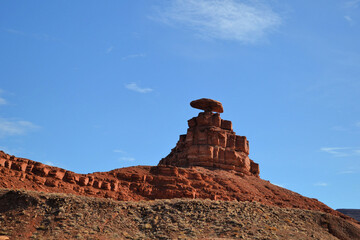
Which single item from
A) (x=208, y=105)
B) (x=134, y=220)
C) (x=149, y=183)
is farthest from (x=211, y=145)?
(x=134, y=220)

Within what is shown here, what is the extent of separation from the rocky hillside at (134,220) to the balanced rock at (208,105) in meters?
25.9

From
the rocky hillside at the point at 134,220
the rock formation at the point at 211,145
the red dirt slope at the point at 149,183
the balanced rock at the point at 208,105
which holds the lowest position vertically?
the rocky hillside at the point at 134,220

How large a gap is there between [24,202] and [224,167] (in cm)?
3079

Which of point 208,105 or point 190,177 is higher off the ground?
point 208,105

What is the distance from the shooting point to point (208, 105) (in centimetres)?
6612

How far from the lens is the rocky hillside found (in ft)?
108

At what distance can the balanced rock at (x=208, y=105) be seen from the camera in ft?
217

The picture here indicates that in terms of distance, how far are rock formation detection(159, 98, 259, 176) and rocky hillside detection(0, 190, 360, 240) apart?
2002cm

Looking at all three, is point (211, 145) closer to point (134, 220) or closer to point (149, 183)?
point (149, 183)

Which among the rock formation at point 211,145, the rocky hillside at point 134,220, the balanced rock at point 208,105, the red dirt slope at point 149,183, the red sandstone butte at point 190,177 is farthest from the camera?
the balanced rock at point 208,105

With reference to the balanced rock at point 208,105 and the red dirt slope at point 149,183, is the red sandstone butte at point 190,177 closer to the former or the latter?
the red dirt slope at point 149,183

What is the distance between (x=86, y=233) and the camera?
32.8 meters

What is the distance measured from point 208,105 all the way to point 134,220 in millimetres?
31836

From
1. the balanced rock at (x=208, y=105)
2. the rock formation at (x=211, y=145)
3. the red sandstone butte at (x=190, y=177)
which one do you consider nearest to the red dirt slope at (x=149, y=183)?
the red sandstone butte at (x=190, y=177)
